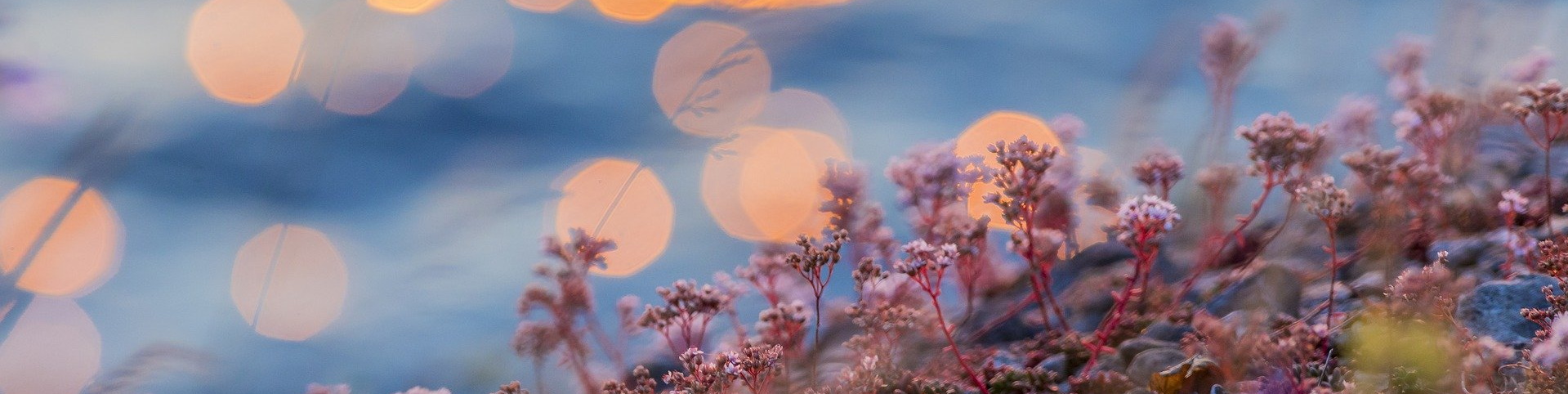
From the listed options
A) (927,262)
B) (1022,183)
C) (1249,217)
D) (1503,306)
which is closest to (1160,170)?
(1249,217)

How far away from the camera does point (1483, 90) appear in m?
7.18

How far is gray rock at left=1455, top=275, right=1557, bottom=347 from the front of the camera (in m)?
4.31

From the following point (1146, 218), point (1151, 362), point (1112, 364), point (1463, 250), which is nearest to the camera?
point (1146, 218)

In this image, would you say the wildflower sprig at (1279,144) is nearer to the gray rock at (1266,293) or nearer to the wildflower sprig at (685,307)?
the gray rock at (1266,293)

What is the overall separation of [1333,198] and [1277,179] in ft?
3.64

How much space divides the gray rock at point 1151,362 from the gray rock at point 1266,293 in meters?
0.88

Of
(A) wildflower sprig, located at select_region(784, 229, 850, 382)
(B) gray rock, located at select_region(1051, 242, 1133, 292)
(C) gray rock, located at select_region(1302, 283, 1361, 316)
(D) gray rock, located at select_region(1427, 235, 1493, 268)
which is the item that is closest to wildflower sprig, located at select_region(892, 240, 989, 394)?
(A) wildflower sprig, located at select_region(784, 229, 850, 382)

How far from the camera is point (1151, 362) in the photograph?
473cm

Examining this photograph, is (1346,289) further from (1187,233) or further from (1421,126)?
(1421,126)

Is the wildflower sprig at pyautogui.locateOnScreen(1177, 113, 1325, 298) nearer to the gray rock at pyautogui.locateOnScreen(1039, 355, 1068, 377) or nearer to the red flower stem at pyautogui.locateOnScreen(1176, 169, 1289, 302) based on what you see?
the red flower stem at pyautogui.locateOnScreen(1176, 169, 1289, 302)

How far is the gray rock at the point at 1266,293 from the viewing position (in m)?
5.52

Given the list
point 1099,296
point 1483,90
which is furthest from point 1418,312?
point 1483,90

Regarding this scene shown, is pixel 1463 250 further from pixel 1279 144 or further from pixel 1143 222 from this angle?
→ pixel 1143 222

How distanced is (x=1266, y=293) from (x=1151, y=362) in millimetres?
1395
